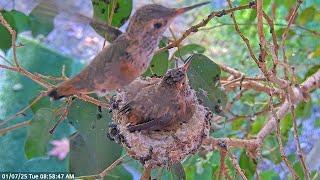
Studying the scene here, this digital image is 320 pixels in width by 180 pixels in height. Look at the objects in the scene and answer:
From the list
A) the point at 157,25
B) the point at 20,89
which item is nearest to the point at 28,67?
the point at 20,89

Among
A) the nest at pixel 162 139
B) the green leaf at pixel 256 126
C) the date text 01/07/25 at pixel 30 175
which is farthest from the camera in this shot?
the green leaf at pixel 256 126

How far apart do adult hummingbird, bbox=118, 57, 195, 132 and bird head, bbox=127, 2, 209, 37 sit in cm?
30

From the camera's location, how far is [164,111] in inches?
48.4

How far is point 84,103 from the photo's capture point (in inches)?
48.4

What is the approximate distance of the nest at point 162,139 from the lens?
1.11 m

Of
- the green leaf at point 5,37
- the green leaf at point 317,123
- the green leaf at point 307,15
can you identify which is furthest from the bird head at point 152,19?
the green leaf at point 317,123

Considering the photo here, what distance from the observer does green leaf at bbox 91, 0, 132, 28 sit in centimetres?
119

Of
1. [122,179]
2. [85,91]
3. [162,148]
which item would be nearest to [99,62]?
[85,91]

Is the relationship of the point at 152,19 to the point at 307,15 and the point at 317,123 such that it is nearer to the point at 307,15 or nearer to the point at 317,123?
the point at 307,15

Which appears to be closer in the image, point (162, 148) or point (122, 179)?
point (162, 148)

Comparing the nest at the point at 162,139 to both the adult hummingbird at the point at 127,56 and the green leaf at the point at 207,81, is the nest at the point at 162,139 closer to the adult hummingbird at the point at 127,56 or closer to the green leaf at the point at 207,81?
the green leaf at the point at 207,81

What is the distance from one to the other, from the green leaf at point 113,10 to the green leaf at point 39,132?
0.86ft

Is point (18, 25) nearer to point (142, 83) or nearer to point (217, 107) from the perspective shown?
point (142, 83)

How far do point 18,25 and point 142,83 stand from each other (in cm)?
42
